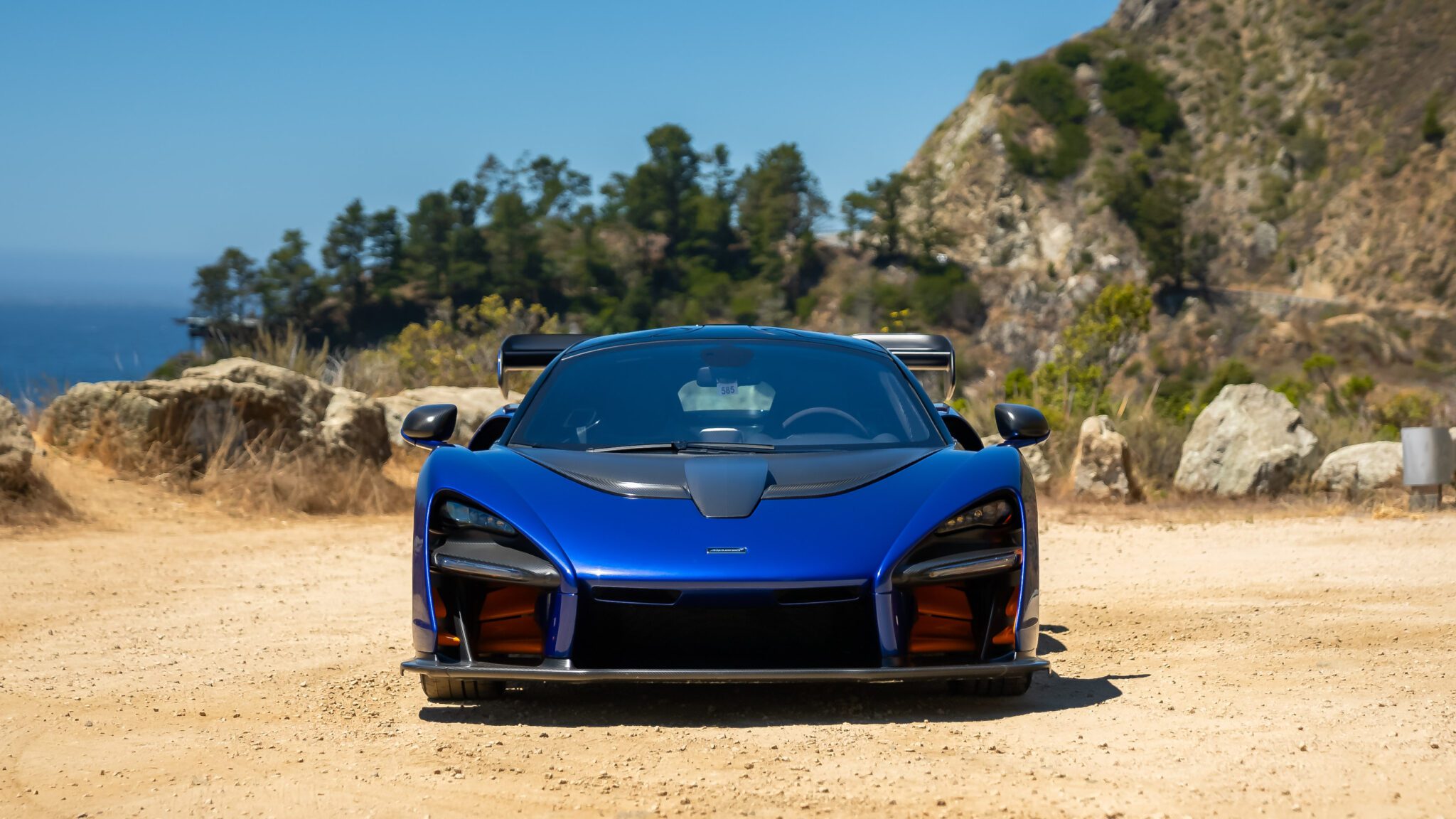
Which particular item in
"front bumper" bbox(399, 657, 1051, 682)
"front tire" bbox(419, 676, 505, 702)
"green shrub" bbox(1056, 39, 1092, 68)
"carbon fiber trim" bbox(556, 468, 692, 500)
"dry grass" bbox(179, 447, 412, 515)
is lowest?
"dry grass" bbox(179, 447, 412, 515)

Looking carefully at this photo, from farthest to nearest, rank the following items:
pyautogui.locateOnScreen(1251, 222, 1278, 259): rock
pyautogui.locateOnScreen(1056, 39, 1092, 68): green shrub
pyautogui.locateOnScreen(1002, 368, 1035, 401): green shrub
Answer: pyautogui.locateOnScreen(1056, 39, 1092, 68): green shrub
pyautogui.locateOnScreen(1251, 222, 1278, 259): rock
pyautogui.locateOnScreen(1002, 368, 1035, 401): green shrub

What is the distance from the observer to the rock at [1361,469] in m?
15.1

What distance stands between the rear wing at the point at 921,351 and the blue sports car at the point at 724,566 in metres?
1.71

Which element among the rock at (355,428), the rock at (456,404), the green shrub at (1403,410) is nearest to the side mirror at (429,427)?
the rock at (355,428)

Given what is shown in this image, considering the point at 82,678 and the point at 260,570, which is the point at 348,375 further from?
the point at 82,678

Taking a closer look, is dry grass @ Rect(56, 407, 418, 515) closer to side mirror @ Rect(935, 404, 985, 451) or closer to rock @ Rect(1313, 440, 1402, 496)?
side mirror @ Rect(935, 404, 985, 451)

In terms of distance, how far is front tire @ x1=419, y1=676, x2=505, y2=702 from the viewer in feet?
16.3

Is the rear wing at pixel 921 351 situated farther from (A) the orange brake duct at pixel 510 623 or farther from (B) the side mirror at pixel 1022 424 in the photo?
(A) the orange brake duct at pixel 510 623

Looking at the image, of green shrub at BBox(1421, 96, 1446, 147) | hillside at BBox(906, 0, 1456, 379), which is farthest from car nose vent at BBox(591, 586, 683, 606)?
green shrub at BBox(1421, 96, 1446, 147)

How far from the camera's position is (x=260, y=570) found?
10.3m

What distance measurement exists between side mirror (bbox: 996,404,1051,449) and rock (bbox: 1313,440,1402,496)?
1062cm

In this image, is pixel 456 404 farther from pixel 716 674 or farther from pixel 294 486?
pixel 716 674

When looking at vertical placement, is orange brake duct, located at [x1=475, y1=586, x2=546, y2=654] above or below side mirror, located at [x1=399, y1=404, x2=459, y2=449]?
below

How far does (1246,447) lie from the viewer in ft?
53.1
